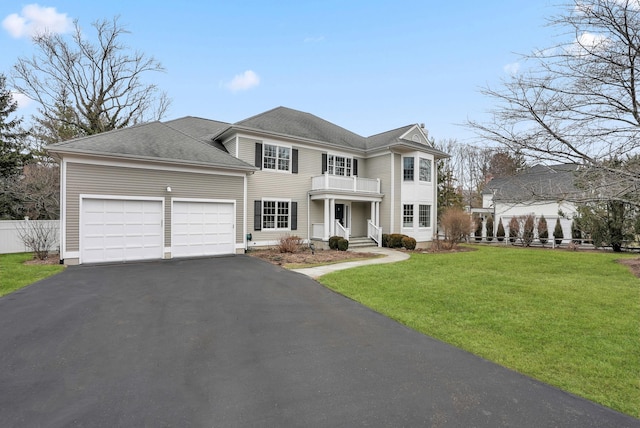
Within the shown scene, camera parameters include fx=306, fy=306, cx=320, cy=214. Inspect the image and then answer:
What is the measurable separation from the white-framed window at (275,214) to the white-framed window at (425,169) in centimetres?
855

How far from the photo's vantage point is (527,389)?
3.21m

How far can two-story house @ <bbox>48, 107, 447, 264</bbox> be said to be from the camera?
34.9 ft

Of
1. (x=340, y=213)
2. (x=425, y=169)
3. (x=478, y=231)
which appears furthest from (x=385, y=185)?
(x=478, y=231)

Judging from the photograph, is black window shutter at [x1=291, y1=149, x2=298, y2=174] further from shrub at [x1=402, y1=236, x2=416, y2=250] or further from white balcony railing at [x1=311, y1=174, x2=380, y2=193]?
shrub at [x1=402, y1=236, x2=416, y2=250]

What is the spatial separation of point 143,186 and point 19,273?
430cm

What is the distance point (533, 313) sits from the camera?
18.6 feet

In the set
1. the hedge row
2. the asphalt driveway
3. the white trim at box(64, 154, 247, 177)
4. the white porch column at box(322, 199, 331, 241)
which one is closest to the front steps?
the hedge row

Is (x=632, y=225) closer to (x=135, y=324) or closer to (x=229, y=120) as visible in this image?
(x=135, y=324)

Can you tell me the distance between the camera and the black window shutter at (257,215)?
14758mm

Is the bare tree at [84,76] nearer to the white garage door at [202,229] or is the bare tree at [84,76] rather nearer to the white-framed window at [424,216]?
the white garage door at [202,229]

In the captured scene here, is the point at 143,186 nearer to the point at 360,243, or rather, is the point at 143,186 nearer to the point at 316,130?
the point at 316,130

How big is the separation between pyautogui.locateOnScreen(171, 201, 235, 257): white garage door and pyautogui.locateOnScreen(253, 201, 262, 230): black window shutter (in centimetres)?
151

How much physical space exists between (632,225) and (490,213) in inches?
402

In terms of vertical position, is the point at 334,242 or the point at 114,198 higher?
the point at 114,198
